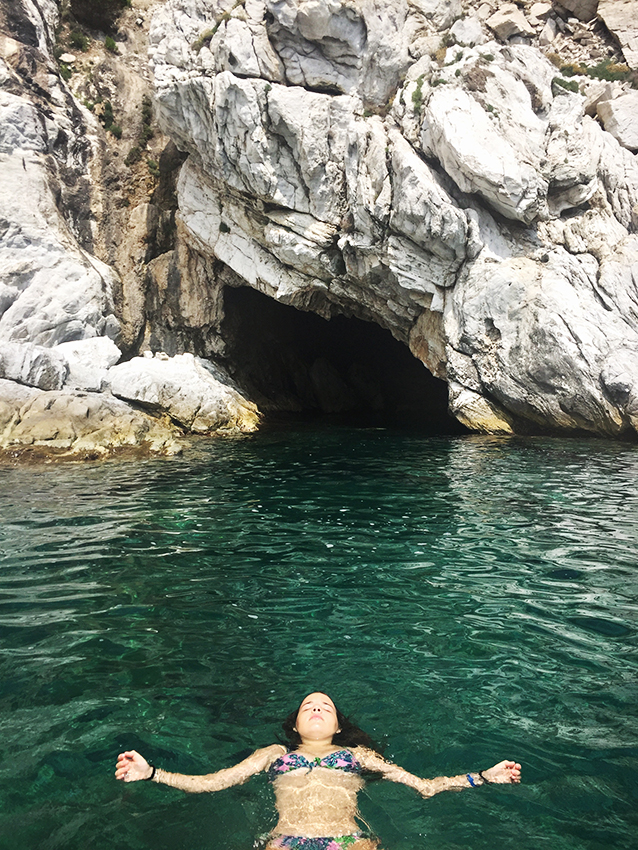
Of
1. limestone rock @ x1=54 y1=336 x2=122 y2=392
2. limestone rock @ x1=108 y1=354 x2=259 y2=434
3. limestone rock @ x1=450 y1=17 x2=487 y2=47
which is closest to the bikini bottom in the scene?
limestone rock @ x1=54 y1=336 x2=122 y2=392

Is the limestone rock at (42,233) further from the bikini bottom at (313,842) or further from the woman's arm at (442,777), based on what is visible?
the bikini bottom at (313,842)

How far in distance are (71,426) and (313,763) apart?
17.6 meters

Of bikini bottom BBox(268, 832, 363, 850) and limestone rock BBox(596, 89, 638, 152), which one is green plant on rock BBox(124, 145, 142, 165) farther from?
bikini bottom BBox(268, 832, 363, 850)

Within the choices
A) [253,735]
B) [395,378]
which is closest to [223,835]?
[253,735]

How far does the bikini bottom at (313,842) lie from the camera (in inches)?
147

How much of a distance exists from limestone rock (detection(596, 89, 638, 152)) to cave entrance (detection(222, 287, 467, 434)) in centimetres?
1461

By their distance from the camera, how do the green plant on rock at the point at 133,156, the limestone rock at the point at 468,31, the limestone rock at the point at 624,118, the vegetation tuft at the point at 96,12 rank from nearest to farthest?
the limestone rock at the point at 468,31 → the limestone rock at the point at 624,118 → the green plant on rock at the point at 133,156 → the vegetation tuft at the point at 96,12

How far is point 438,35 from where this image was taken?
83.1ft

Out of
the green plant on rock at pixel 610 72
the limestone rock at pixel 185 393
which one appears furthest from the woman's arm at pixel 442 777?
the green plant on rock at pixel 610 72

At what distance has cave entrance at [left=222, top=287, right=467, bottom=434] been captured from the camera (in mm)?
32594

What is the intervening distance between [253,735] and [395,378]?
3854cm

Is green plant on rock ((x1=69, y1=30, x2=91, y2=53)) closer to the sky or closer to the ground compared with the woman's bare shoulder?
closer to the sky

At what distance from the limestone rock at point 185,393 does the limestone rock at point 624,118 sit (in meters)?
20.9

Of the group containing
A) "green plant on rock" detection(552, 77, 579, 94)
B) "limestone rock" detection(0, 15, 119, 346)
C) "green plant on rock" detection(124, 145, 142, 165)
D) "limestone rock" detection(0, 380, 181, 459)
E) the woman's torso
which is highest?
"green plant on rock" detection(552, 77, 579, 94)
